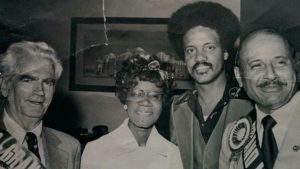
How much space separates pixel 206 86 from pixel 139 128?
0.64 ft

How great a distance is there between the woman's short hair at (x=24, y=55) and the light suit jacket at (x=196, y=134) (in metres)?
0.33

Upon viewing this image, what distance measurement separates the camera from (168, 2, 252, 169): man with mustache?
838 millimetres

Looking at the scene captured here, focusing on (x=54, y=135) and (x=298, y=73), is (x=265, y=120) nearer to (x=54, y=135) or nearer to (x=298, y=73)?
(x=298, y=73)

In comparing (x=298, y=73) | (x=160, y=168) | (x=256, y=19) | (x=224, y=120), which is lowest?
(x=160, y=168)

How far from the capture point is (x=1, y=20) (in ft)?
3.15

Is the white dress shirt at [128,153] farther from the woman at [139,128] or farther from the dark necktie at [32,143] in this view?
the dark necktie at [32,143]

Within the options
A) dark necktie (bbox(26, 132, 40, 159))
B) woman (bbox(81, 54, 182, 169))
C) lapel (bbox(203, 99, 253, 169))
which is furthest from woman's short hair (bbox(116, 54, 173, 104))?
dark necktie (bbox(26, 132, 40, 159))

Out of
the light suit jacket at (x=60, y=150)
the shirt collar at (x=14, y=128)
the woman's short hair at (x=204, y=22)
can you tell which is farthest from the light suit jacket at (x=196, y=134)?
the shirt collar at (x=14, y=128)

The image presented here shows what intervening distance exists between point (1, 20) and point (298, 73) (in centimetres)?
78

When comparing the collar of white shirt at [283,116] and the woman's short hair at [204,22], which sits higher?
the woman's short hair at [204,22]

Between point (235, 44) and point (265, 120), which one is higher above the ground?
point (235, 44)

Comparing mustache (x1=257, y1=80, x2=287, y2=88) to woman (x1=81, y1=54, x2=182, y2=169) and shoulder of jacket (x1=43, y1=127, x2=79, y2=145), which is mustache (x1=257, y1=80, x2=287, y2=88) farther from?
shoulder of jacket (x1=43, y1=127, x2=79, y2=145)

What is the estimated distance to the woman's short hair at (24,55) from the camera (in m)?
0.91

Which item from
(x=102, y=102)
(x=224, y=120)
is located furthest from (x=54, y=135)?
(x=224, y=120)
